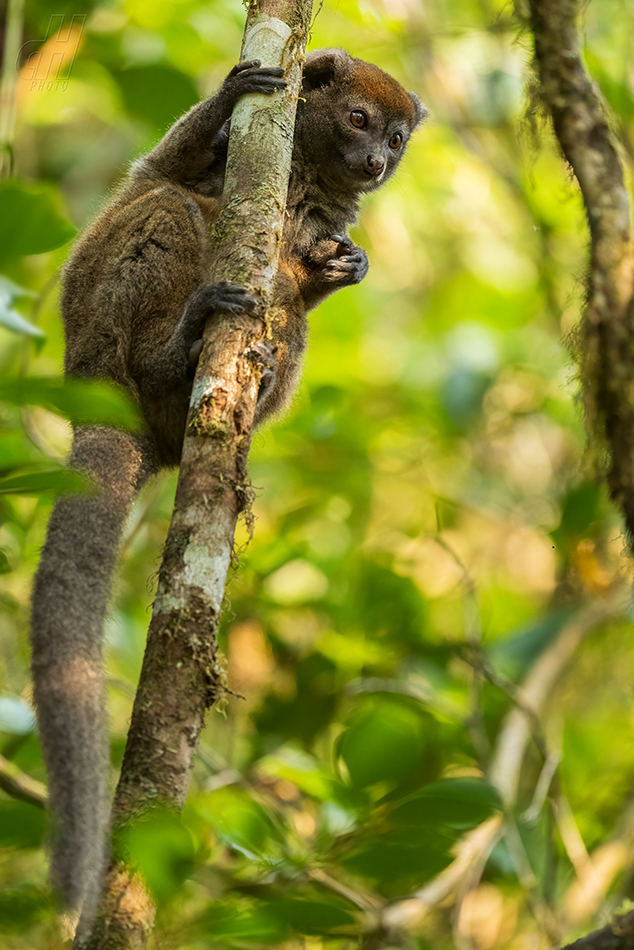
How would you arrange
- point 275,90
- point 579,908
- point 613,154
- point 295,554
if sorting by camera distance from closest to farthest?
1. point 613,154
2. point 275,90
3. point 579,908
4. point 295,554

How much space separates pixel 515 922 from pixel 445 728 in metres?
1.81

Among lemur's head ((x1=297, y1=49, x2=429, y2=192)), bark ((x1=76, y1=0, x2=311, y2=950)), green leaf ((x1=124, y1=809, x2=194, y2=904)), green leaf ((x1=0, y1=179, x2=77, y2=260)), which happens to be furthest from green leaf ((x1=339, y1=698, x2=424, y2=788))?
lemur's head ((x1=297, y1=49, x2=429, y2=192))

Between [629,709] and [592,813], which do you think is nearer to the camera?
[592,813]

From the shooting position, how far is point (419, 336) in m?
8.45

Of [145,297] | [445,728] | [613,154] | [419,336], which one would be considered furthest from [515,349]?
[613,154]

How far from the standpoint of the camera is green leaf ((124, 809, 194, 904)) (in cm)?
191

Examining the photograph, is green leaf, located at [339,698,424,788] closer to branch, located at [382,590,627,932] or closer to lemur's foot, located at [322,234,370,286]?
branch, located at [382,590,627,932]

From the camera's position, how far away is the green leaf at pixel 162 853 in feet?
6.28

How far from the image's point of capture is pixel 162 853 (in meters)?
1.93

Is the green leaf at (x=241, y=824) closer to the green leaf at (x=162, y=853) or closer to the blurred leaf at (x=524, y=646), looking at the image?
the green leaf at (x=162, y=853)

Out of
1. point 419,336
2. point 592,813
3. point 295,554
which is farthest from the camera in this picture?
point 419,336

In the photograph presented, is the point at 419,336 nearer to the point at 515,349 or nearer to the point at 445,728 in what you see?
the point at 515,349

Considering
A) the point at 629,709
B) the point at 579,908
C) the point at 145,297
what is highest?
the point at 145,297

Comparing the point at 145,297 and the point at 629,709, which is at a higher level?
the point at 145,297
